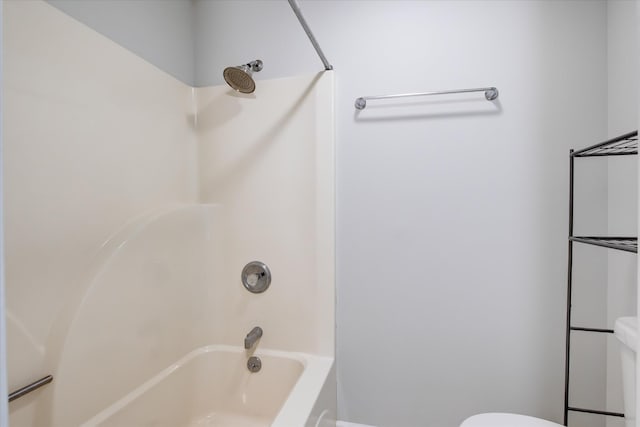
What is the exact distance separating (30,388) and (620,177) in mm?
2241

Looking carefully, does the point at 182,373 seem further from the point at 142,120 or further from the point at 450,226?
the point at 450,226

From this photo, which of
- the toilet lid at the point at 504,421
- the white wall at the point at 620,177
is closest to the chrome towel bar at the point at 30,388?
the toilet lid at the point at 504,421

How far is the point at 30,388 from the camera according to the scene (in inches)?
38.4

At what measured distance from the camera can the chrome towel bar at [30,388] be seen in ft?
3.09

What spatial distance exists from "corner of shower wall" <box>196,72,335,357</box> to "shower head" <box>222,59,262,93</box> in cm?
25

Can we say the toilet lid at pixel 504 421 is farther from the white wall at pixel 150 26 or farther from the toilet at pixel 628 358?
the white wall at pixel 150 26

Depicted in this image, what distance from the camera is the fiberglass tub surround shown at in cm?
103

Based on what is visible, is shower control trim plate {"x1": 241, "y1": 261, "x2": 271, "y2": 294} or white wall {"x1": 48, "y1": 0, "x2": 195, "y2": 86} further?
shower control trim plate {"x1": 241, "y1": 261, "x2": 271, "y2": 294}

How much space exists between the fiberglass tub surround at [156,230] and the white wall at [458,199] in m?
0.18

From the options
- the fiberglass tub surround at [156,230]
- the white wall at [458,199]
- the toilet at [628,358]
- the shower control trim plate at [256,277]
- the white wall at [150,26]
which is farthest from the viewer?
the shower control trim plate at [256,277]

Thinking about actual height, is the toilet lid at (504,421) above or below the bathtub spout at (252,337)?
below

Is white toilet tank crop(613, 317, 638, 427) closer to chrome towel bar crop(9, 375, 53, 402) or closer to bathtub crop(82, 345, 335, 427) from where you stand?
bathtub crop(82, 345, 335, 427)

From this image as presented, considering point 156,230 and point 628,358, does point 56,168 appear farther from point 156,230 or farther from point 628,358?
point 628,358

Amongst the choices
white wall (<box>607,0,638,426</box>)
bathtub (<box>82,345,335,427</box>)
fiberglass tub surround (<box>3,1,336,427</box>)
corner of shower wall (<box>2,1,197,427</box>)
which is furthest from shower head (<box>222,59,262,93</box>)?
white wall (<box>607,0,638,426</box>)
